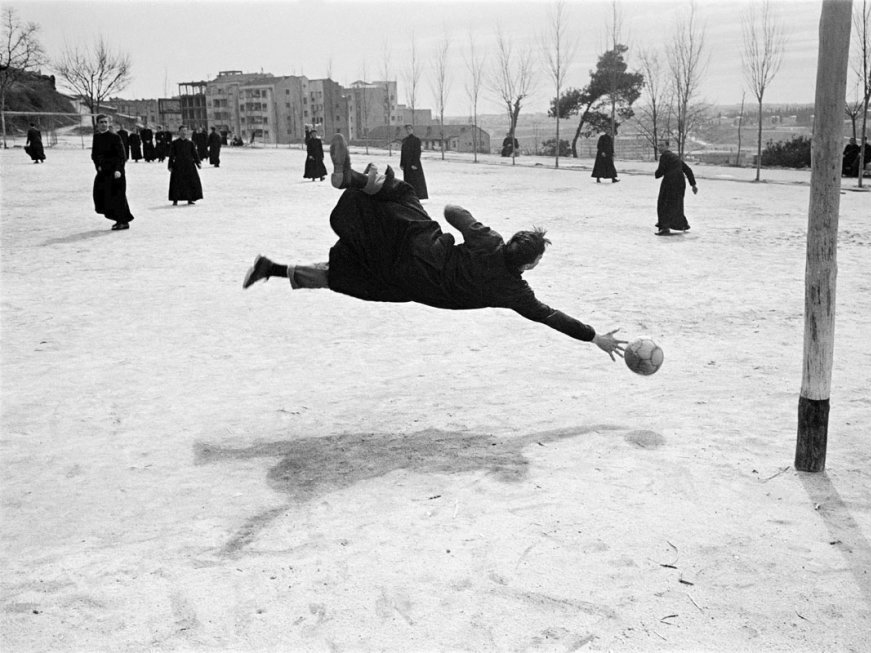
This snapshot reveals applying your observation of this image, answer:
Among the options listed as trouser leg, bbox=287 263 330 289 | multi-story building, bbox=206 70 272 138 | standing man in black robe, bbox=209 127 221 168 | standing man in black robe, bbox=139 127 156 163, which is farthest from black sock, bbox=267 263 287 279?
multi-story building, bbox=206 70 272 138

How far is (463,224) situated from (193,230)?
397 inches

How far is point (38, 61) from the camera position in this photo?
173 ft

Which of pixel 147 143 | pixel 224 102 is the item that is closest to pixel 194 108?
pixel 224 102

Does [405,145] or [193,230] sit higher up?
[405,145]

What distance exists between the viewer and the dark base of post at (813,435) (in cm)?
455

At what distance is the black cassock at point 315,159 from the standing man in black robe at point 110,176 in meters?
10.5

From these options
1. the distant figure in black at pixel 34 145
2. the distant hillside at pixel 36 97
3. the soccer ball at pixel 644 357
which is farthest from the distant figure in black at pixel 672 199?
the distant hillside at pixel 36 97

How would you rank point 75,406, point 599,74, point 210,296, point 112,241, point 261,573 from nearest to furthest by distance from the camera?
1. point 261,573
2. point 75,406
3. point 210,296
4. point 112,241
5. point 599,74

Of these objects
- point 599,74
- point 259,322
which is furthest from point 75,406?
point 599,74

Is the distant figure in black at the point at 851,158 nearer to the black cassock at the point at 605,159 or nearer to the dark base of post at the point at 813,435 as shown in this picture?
the black cassock at the point at 605,159

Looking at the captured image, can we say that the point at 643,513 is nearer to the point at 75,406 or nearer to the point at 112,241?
the point at 75,406

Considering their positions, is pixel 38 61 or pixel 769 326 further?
pixel 38 61

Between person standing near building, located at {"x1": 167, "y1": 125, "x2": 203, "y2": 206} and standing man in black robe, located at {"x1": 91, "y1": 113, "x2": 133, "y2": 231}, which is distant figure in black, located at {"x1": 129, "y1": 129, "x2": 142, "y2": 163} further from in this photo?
standing man in black robe, located at {"x1": 91, "y1": 113, "x2": 133, "y2": 231}

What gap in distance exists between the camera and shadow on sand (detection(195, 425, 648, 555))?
4.58 metres
